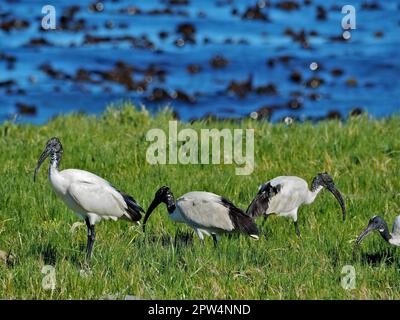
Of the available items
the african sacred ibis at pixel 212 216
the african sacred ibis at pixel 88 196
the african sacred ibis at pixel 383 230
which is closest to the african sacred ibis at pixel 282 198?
the african sacred ibis at pixel 212 216

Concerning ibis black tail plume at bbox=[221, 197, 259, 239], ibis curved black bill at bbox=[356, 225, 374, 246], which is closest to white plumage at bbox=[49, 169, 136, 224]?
ibis black tail plume at bbox=[221, 197, 259, 239]

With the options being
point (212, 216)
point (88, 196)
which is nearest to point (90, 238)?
point (88, 196)

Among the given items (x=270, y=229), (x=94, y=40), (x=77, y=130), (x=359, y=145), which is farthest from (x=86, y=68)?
(x=270, y=229)

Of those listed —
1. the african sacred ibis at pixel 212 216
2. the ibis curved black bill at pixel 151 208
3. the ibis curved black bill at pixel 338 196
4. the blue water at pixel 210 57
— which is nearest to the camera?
the african sacred ibis at pixel 212 216

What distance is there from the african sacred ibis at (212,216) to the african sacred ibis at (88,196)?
416 mm

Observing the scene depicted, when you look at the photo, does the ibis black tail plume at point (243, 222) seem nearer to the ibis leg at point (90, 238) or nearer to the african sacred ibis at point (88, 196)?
the african sacred ibis at point (88, 196)

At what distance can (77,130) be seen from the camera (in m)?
12.9

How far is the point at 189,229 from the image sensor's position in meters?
9.33

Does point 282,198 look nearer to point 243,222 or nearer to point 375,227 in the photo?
point 243,222

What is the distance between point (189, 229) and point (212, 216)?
935 mm

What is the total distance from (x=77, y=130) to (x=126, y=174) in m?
1.98

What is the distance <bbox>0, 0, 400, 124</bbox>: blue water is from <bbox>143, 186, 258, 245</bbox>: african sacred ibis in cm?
1309

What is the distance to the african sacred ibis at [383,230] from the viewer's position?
322 inches
